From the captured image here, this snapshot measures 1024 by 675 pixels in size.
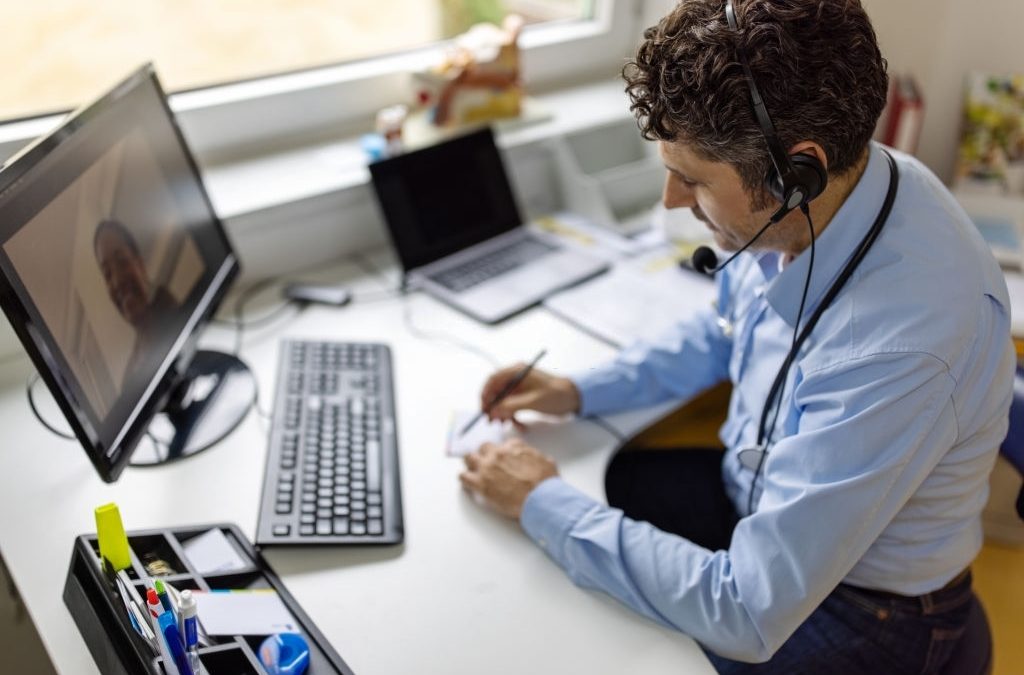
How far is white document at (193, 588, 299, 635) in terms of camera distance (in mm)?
897

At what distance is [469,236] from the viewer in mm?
1658

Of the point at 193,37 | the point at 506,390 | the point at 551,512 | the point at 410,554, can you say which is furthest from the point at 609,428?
the point at 193,37

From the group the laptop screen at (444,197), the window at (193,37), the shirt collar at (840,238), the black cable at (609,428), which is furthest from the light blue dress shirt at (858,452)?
the window at (193,37)

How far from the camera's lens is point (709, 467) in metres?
1.46

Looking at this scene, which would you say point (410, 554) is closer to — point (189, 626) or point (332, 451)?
point (332, 451)

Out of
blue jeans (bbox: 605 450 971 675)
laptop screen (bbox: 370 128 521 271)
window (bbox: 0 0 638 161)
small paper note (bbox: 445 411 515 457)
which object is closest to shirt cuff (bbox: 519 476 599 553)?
small paper note (bbox: 445 411 515 457)

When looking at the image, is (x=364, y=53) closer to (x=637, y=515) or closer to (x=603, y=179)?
(x=603, y=179)

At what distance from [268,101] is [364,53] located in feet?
0.88

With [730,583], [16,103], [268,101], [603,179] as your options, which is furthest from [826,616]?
[16,103]

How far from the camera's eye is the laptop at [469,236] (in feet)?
5.08

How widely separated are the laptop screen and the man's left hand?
1.78 feet

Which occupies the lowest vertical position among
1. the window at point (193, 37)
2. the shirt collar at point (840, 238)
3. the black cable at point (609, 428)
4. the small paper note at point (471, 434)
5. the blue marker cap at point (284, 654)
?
the black cable at point (609, 428)

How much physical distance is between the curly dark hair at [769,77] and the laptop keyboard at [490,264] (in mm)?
689

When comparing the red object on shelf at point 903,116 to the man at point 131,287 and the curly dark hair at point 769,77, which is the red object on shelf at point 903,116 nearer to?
the curly dark hair at point 769,77
